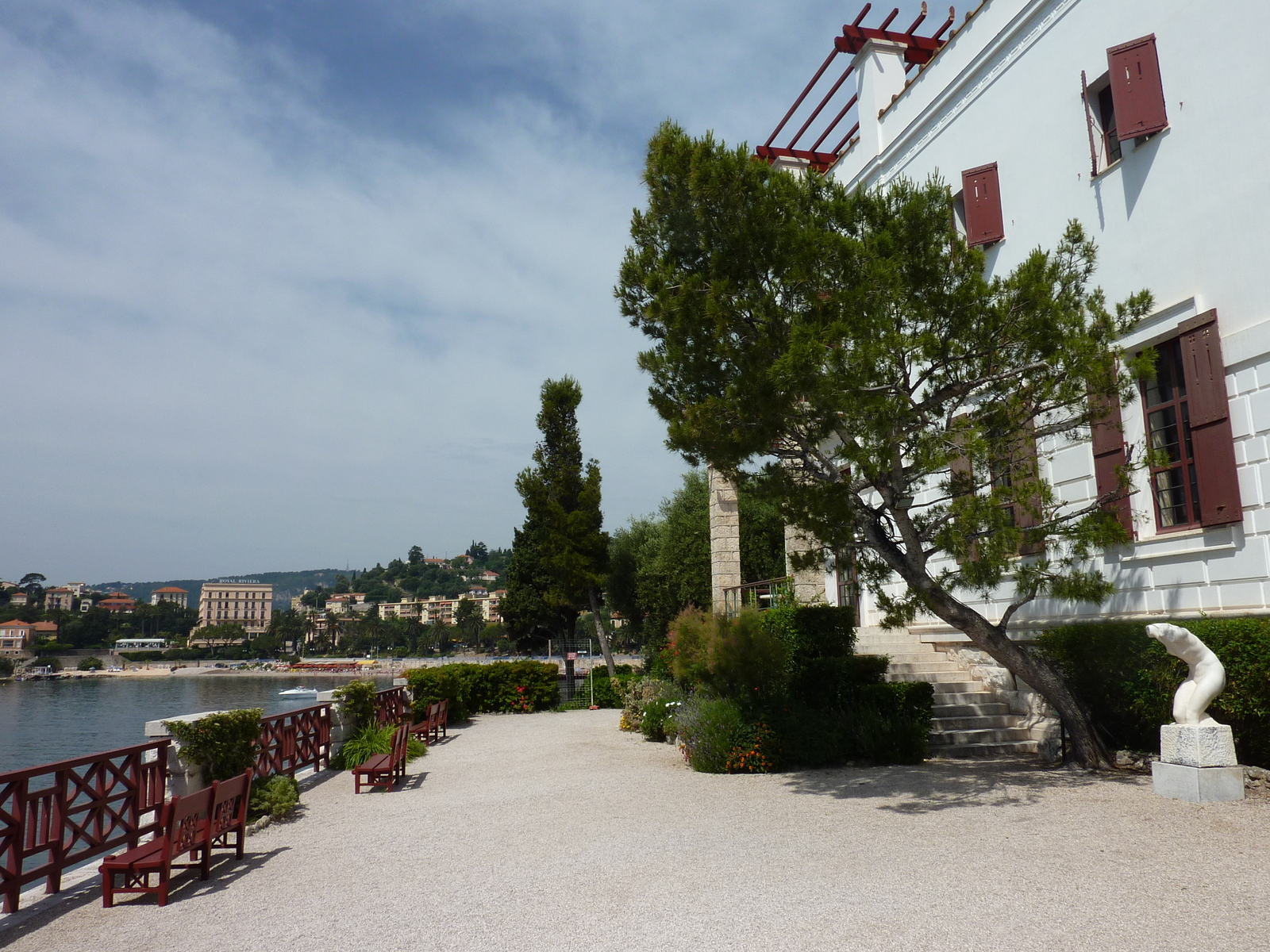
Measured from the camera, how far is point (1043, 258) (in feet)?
25.4

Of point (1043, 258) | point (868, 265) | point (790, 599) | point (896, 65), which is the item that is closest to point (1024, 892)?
point (868, 265)

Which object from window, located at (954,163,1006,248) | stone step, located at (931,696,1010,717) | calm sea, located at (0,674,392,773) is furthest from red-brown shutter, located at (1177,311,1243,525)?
calm sea, located at (0,674,392,773)

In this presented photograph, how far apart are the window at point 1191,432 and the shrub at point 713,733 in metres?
5.33

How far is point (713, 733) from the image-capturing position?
33.2 ft

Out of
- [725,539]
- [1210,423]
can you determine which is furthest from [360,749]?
[1210,423]

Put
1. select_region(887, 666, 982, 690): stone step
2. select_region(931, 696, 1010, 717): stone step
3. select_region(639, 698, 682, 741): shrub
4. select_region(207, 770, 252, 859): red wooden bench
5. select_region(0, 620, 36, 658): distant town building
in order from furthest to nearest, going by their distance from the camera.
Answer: select_region(0, 620, 36, 658): distant town building
select_region(639, 698, 682, 741): shrub
select_region(887, 666, 982, 690): stone step
select_region(931, 696, 1010, 717): stone step
select_region(207, 770, 252, 859): red wooden bench

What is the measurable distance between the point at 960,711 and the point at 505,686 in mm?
12715

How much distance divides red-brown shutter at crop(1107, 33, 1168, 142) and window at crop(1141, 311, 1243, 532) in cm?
225

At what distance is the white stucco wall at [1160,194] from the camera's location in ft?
26.4

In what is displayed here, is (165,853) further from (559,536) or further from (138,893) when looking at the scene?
(559,536)

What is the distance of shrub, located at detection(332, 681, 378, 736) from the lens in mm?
12312

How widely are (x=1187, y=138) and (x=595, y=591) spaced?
1918 centimetres

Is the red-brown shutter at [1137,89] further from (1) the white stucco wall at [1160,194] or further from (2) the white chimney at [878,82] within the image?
(2) the white chimney at [878,82]

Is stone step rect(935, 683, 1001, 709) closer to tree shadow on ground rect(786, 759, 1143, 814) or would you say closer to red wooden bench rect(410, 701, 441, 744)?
tree shadow on ground rect(786, 759, 1143, 814)
